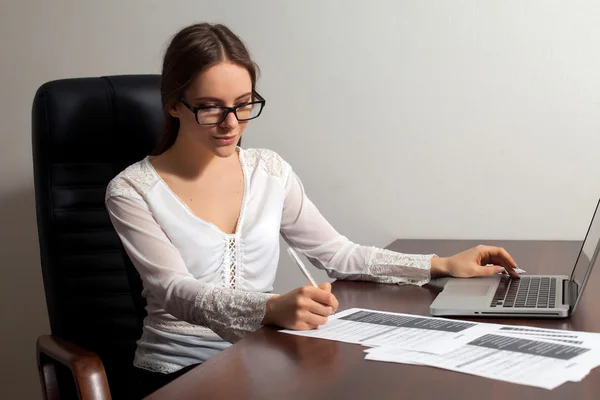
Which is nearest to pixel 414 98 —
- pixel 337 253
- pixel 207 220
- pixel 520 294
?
pixel 337 253

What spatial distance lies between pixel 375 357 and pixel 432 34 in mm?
1323

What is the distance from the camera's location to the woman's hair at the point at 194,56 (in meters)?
1.64

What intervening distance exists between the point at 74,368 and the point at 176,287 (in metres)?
0.23

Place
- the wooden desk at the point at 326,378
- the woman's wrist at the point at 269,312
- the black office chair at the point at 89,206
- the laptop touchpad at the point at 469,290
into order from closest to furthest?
the wooden desk at the point at 326,378 → the woman's wrist at the point at 269,312 → the laptop touchpad at the point at 469,290 → the black office chair at the point at 89,206

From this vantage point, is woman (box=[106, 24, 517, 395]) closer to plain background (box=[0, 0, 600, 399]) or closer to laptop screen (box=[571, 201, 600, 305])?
laptop screen (box=[571, 201, 600, 305])

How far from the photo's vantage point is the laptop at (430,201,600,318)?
4.46ft

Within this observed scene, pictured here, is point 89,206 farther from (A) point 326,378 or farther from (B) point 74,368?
(A) point 326,378

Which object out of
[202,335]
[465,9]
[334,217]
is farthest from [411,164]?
[202,335]

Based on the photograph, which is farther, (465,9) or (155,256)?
(465,9)

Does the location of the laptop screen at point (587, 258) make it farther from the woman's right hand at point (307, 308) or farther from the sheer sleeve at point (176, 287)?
the sheer sleeve at point (176, 287)

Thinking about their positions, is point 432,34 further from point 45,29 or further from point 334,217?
point 45,29

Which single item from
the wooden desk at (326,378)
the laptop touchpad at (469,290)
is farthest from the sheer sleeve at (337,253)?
the wooden desk at (326,378)

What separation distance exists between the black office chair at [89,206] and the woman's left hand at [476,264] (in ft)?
2.45

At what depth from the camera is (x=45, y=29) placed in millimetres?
2641
